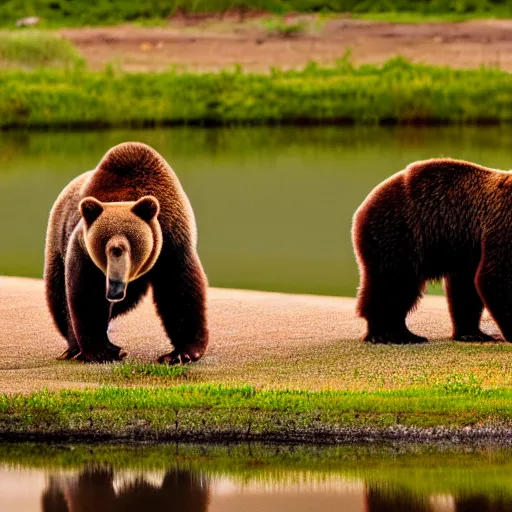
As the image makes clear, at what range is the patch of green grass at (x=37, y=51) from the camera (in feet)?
144

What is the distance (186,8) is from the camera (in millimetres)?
54938

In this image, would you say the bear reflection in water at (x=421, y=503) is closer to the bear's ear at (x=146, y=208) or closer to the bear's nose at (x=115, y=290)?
the bear's nose at (x=115, y=290)

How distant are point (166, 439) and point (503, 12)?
151ft

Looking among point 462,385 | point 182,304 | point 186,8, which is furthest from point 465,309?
A: point 186,8

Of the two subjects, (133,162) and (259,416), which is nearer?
(259,416)

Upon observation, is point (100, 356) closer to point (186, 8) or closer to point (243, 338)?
point (243, 338)

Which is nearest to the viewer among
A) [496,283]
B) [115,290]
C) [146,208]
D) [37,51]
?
[115,290]

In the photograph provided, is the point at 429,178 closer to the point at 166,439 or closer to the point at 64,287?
the point at 64,287

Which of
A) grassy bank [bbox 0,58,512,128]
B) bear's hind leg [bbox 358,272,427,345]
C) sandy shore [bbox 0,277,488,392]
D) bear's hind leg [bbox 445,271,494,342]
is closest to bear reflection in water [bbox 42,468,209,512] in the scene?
sandy shore [bbox 0,277,488,392]

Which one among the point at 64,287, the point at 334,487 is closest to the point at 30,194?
the point at 64,287

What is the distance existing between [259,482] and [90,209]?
2877 millimetres

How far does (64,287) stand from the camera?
11.8 metres

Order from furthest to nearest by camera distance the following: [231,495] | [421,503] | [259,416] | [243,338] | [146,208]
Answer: [243,338]
[146,208]
[259,416]
[231,495]
[421,503]

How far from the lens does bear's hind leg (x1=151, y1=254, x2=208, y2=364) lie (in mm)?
10820
